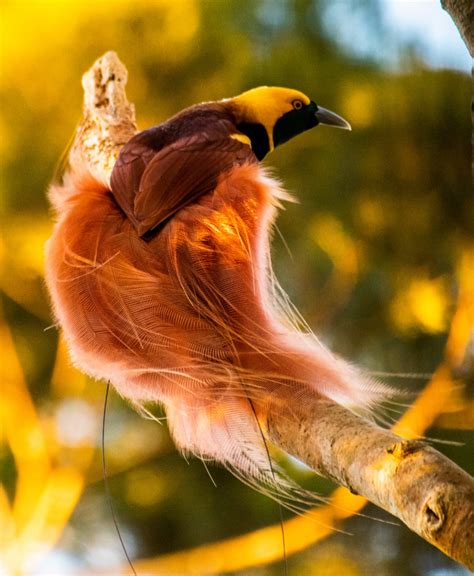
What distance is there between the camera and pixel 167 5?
904 millimetres

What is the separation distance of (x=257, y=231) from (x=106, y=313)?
116 millimetres

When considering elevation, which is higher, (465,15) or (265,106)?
(465,15)

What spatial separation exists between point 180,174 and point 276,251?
0.29 metres

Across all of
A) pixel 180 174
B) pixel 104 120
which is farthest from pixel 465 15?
pixel 104 120

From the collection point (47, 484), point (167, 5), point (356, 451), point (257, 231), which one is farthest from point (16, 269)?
point (356, 451)

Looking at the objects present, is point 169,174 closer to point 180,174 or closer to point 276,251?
point 180,174

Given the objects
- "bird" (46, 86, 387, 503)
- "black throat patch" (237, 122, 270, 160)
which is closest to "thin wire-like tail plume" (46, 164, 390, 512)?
"bird" (46, 86, 387, 503)

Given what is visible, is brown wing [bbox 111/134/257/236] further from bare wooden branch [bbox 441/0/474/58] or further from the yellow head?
bare wooden branch [bbox 441/0/474/58]

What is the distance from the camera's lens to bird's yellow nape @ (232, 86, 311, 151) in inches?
26.6

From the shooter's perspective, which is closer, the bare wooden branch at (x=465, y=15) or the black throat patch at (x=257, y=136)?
the bare wooden branch at (x=465, y=15)

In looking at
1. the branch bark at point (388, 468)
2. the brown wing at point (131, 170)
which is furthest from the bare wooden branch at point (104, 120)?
the branch bark at point (388, 468)

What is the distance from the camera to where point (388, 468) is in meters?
0.35

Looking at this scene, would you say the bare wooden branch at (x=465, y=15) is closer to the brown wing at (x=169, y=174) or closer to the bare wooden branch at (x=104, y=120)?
the brown wing at (x=169, y=174)

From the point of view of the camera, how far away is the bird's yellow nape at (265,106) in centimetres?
68
